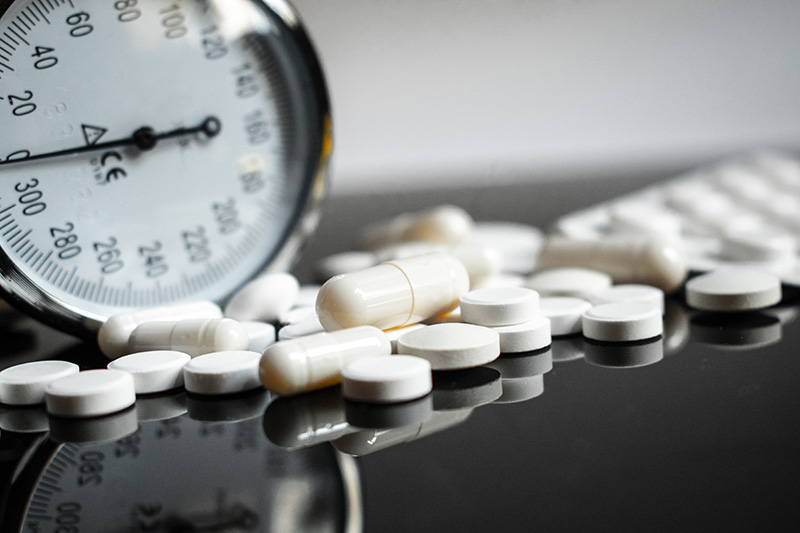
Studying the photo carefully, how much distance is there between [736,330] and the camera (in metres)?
0.90

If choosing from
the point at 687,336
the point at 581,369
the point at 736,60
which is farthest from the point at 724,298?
the point at 736,60

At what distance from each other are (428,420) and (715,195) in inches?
43.6

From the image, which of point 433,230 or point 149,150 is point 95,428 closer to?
point 149,150

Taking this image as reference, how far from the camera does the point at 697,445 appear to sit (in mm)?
604

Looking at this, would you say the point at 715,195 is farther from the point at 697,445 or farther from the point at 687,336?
the point at 697,445

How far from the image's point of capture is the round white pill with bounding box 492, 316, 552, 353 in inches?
32.7

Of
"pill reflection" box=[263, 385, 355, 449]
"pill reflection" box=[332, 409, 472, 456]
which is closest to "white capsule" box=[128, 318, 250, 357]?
"pill reflection" box=[263, 385, 355, 449]

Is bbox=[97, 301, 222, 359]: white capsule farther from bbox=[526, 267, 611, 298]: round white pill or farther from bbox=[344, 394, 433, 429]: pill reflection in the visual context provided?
bbox=[526, 267, 611, 298]: round white pill

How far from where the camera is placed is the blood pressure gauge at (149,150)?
0.85 metres

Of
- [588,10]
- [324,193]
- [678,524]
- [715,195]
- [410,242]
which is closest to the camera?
[678,524]

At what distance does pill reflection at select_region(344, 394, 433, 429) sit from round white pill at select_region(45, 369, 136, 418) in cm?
19

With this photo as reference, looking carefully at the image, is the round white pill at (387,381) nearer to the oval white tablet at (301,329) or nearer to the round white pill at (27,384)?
the oval white tablet at (301,329)

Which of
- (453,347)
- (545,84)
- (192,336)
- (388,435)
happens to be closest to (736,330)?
(453,347)

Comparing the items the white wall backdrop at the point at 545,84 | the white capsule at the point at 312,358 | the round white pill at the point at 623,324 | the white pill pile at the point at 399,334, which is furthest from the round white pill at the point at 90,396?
the white wall backdrop at the point at 545,84
